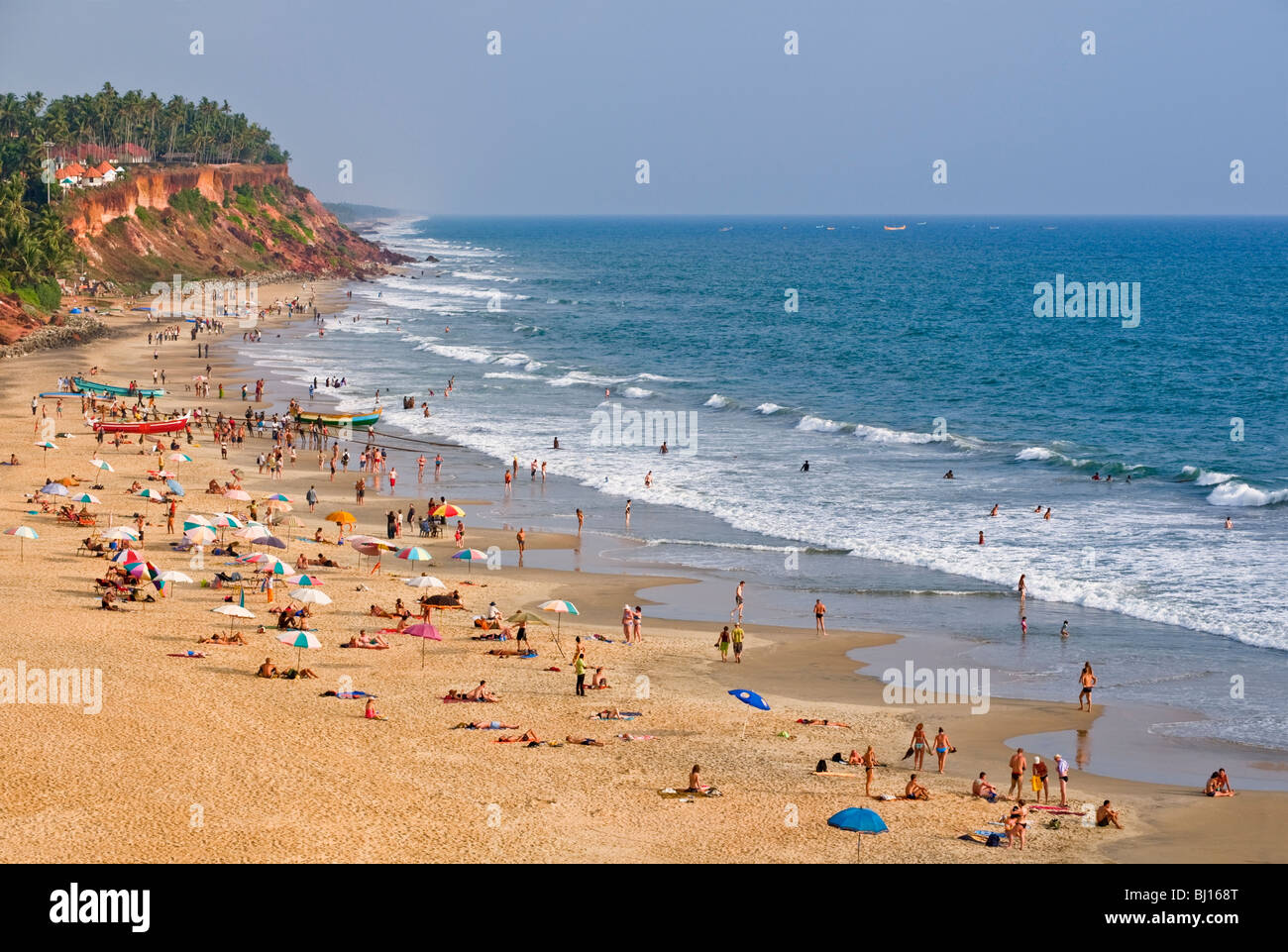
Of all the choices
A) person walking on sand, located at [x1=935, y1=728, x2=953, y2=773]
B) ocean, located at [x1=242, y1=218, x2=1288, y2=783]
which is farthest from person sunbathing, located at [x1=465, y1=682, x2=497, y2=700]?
person walking on sand, located at [x1=935, y1=728, x2=953, y2=773]

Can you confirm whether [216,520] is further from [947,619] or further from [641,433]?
[641,433]

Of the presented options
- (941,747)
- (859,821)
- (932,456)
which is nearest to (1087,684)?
(941,747)

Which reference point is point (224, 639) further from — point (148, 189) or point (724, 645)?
point (148, 189)

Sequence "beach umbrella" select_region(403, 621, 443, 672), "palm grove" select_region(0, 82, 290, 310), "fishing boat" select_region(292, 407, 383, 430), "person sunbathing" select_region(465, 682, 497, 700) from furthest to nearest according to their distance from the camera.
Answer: "palm grove" select_region(0, 82, 290, 310)
"fishing boat" select_region(292, 407, 383, 430)
"beach umbrella" select_region(403, 621, 443, 672)
"person sunbathing" select_region(465, 682, 497, 700)

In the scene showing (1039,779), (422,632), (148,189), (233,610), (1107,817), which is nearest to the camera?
(1107,817)

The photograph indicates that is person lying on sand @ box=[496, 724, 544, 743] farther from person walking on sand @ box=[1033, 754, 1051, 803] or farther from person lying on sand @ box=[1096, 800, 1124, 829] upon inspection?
person lying on sand @ box=[1096, 800, 1124, 829]
